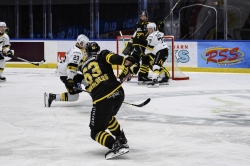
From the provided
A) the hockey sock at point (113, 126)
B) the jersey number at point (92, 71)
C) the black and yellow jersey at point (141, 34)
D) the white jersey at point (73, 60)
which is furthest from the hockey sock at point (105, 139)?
the black and yellow jersey at point (141, 34)

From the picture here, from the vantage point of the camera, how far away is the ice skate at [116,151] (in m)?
4.57

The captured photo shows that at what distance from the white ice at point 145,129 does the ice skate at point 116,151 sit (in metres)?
0.05

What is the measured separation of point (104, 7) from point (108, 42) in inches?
82.8

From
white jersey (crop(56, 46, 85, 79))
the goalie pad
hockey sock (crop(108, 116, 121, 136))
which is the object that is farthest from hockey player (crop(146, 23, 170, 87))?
hockey sock (crop(108, 116, 121, 136))

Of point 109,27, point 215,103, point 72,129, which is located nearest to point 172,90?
point 215,103

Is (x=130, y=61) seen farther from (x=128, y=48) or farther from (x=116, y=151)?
(x=128, y=48)

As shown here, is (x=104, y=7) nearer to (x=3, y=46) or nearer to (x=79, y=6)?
(x=79, y=6)

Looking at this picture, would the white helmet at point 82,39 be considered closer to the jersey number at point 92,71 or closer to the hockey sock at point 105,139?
the jersey number at point 92,71

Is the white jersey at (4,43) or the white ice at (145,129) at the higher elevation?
the white jersey at (4,43)

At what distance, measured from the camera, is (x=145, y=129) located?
241 inches

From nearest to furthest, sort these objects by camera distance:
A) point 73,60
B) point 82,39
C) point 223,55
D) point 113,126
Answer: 1. point 113,126
2. point 82,39
3. point 73,60
4. point 223,55

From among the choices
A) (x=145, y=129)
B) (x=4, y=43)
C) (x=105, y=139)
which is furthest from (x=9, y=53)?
(x=105, y=139)

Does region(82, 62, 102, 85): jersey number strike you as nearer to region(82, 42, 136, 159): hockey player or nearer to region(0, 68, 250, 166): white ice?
region(82, 42, 136, 159): hockey player

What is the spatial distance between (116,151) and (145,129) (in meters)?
1.57
